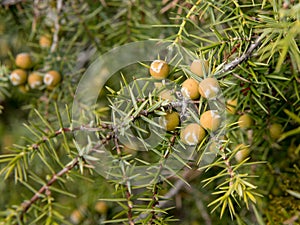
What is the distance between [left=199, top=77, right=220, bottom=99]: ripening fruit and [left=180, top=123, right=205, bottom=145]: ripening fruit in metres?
0.04

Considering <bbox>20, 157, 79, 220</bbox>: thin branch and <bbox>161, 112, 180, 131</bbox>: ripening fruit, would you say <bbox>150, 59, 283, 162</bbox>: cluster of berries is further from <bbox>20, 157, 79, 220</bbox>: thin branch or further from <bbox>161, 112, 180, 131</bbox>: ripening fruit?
<bbox>20, 157, 79, 220</bbox>: thin branch

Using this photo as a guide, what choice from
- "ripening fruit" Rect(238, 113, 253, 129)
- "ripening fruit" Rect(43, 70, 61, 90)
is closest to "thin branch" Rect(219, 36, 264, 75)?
"ripening fruit" Rect(238, 113, 253, 129)

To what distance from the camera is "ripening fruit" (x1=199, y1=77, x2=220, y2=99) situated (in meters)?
0.48

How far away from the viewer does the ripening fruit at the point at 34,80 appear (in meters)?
0.93

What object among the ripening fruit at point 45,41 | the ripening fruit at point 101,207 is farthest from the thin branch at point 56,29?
the ripening fruit at point 101,207

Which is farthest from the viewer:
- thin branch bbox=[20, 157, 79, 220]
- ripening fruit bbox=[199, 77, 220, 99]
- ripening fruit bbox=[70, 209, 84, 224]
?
ripening fruit bbox=[70, 209, 84, 224]

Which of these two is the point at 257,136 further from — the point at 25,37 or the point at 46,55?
the point at 25,37

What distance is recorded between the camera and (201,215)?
39.2 inches

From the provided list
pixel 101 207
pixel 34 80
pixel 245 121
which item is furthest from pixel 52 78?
pixel 245 121

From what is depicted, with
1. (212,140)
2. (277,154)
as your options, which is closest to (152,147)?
(212,140)

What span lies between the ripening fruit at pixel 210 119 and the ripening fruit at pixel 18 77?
0.55m

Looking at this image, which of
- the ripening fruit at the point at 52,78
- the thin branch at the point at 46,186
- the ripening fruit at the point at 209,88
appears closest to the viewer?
the ripening fruit at the point at 209,88

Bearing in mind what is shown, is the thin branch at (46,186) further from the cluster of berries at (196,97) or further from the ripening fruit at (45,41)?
the ripening fruit at (45,41)

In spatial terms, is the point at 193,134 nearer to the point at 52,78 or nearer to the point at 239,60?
the point at 239,60
